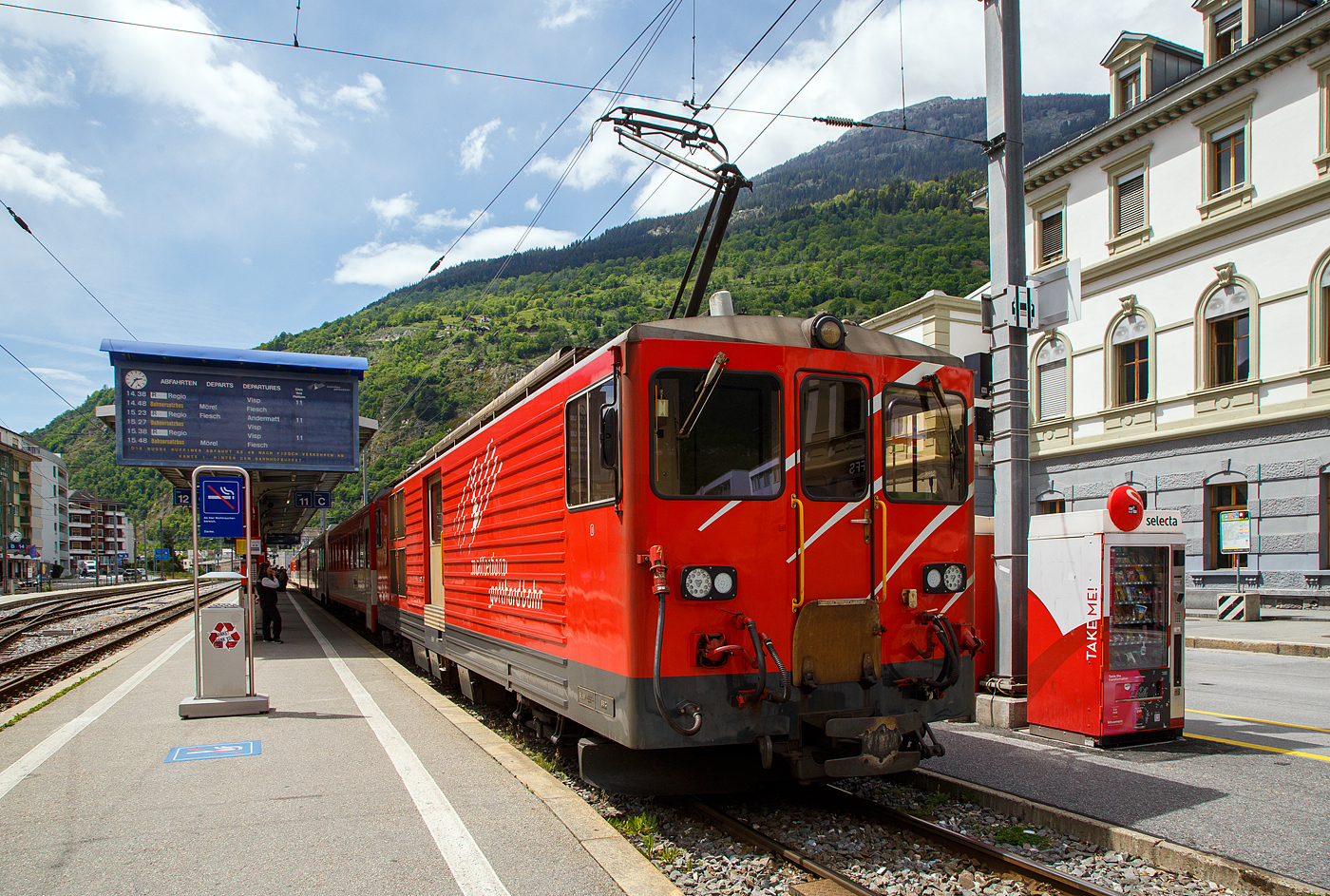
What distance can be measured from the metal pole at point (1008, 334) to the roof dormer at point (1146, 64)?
1890 centimetres

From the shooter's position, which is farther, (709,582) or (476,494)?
(476,494)

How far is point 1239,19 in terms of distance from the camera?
21453 mm

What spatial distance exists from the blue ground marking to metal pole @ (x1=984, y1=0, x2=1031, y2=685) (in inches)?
252

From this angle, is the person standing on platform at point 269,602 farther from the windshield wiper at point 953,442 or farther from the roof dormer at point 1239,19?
the roof dormer at point 1239,19

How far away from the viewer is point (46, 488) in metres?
97.6

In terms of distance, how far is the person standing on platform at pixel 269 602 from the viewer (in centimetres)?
1596

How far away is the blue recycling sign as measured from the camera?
9.43m

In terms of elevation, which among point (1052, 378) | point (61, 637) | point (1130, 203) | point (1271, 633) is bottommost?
point (61, 637)

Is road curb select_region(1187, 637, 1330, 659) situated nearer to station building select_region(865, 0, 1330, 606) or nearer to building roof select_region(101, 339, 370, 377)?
station building select_region(865, 0, 1330, 606)

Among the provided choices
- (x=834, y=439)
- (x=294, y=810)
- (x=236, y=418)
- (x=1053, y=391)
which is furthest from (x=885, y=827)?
(x=1053, y=391)

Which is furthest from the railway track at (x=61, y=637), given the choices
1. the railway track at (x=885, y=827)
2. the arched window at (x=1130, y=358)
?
the arched window at (x=1130, y=358)

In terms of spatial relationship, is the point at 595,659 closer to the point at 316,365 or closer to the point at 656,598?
the point at 656,598

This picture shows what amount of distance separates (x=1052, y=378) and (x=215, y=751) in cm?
2432

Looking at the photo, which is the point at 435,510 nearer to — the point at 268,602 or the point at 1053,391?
the point at 268,602
